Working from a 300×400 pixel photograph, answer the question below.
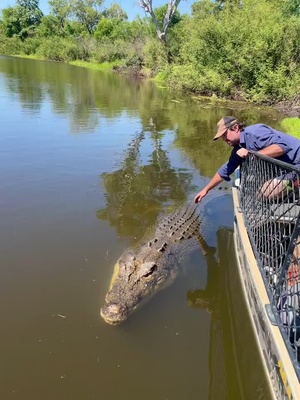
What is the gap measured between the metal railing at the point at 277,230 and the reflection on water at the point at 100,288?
69cm

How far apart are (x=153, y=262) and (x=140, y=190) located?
9.90 feet

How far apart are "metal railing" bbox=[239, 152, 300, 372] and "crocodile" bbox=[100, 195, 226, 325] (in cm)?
109

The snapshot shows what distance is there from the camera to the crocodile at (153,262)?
394cm

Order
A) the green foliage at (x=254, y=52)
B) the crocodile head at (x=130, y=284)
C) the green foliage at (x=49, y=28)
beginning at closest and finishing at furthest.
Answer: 1. the crocodile head at (x=130, y=284)
2. the green foliage at (x=254, y=52)
3. the green foliage at (x=49, y=28)

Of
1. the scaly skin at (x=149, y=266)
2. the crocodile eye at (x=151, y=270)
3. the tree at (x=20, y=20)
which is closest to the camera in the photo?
the scaly skin at (x=149, y=266)

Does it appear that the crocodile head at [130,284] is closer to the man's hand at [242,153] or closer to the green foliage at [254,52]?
the man's hand at [242,153]

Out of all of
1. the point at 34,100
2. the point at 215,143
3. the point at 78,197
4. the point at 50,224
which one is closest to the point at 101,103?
the point at 34,100

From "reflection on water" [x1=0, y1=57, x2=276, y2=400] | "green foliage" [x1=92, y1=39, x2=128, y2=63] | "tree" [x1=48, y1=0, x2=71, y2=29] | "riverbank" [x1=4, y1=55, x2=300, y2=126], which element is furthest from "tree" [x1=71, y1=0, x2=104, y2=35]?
"reflection on water" [x1=0, y1=57, x2=276, y2=400]

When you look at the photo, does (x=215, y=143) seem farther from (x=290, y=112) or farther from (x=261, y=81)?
(x=261, y=81)

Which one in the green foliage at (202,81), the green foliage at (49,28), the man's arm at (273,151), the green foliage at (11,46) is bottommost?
the man's arm at (273,151)

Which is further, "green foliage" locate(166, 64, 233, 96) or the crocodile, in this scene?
"green foliage" locate(166, 64, 233, 96)

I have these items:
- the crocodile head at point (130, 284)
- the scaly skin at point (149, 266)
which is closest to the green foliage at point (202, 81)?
the scaly skin at point (149, 266)

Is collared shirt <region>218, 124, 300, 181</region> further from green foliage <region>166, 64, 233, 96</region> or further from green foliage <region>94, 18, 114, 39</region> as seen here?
green foliage <region>94, 18, 114, 39</region>

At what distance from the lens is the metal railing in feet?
9.24
